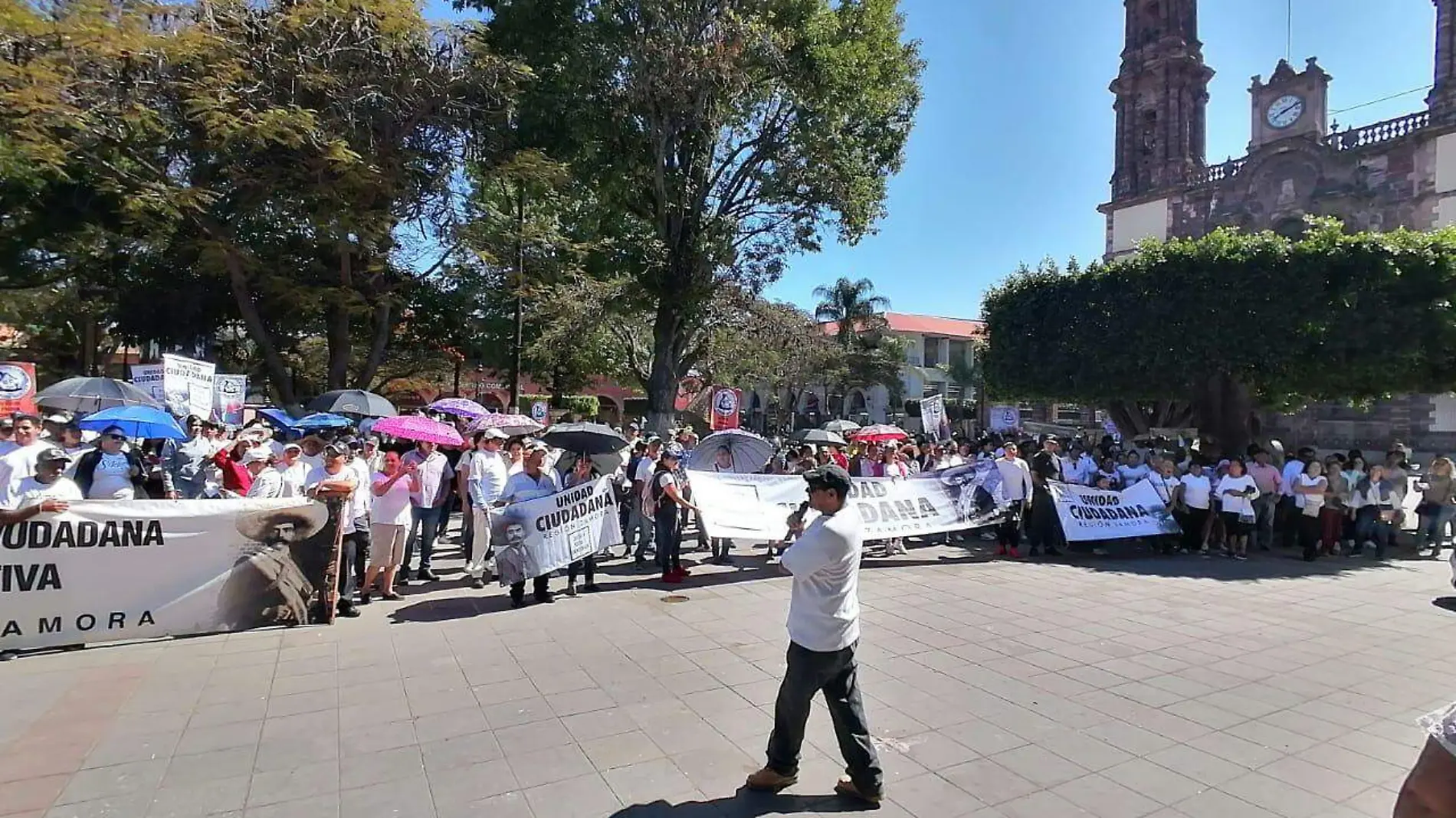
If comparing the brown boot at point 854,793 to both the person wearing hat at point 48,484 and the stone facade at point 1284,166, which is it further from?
the stone facade at point 1284,166

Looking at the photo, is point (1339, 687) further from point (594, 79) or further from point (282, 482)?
point (594, 79)

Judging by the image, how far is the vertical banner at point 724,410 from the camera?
16.9m

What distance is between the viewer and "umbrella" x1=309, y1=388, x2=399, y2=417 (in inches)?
591

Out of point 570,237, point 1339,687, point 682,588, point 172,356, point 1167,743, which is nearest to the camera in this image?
point 1167,743

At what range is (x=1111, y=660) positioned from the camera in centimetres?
636

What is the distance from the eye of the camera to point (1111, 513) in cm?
1184

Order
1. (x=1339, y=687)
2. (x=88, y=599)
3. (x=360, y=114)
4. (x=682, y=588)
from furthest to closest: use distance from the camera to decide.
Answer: (x=360, y=114), (x=682, y=588), (x=88, y=599), (x=1339, y=687)

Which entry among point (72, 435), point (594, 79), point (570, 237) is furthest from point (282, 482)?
point (570, 237)

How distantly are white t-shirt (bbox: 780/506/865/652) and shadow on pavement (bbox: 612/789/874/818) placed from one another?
80 cm

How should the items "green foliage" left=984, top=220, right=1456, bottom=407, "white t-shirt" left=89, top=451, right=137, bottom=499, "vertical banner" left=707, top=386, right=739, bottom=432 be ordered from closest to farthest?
"white t-shirt" left=89, top=451, right=137, bottom=499
"green foliage" left=984, top=220, right=1456, bottom=407
"vertical banner" left=707, top=386, right=739, bottom=432

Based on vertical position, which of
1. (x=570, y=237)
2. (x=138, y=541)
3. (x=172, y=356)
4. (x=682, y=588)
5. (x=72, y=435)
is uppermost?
(x=570, y=237)

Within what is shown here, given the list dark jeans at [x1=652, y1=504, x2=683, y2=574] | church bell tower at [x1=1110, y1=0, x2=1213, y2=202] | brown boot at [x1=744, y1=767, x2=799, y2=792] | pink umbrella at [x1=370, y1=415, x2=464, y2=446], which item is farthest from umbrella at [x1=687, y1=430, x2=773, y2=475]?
church bell tower at [x1=1110, y1=0, x2=1213, y2=202]

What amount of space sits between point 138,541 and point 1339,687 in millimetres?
9353

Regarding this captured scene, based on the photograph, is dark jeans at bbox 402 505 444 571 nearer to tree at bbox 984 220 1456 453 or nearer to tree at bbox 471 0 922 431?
tree at bbox 471 0 922 431
